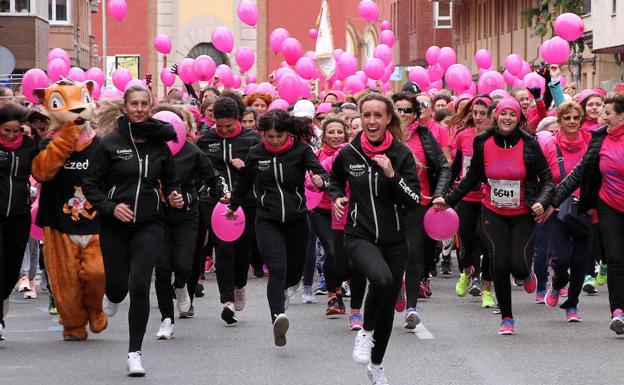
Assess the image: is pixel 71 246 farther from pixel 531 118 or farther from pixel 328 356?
pixel 531 118

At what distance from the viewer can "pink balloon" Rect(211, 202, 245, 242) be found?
1306 cm

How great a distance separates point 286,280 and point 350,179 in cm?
233

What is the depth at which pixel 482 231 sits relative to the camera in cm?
1297

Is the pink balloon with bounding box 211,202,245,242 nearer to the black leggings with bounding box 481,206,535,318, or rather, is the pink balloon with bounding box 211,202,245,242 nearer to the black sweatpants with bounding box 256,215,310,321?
the black sweatpants with bounding box 256,215,310,321

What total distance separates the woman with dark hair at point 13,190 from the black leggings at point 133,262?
5.20 ft

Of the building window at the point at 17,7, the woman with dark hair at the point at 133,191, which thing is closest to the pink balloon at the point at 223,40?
the building window at the point at 17,7

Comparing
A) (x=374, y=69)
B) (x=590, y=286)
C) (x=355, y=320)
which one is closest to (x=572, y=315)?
(x=355, y=320)

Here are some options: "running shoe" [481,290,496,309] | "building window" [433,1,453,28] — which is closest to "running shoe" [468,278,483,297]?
"running shoe" [481,290,496,309]

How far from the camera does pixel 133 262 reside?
10914 millimetres

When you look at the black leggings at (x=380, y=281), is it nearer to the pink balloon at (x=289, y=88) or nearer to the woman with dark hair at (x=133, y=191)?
the woman with dark hair at (x=133, y=191)

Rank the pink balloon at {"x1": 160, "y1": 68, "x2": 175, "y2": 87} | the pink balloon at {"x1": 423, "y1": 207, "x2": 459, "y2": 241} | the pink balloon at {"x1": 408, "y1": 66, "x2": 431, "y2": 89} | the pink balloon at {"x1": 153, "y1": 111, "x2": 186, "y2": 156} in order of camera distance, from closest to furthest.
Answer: the pink balloon at {"x1": 153, "y1": 111, "x2": 186, "y2": 156} → the pink balloon at {"x1": 423, "y1": 207, "x2": 459, "y2": 241} → the pink balloon at {"x1": 408, "y1": 66, "x2": 431, "y2": 89} → the pink balloon at {"x1": 160, "y1": 68, "x2": 175, "y2": 87}

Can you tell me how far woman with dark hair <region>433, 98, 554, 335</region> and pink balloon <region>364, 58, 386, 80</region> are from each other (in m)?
20.8

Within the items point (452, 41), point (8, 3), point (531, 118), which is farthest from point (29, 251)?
point (452, 41)

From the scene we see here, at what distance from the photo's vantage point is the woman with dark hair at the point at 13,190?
12602 millimetres
